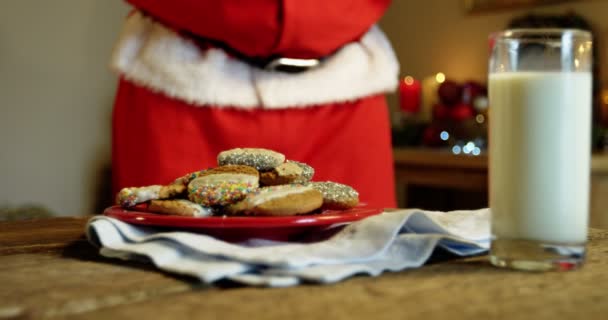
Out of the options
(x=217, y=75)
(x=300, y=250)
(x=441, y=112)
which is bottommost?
(x=441, y=112)

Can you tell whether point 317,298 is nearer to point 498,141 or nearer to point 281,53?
point 498,141

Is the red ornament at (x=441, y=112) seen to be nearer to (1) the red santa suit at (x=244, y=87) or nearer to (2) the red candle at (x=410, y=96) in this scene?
(2) the red candle at (x=410, y=96)

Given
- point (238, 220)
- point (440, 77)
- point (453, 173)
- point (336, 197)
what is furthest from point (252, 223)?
point (440, 77)

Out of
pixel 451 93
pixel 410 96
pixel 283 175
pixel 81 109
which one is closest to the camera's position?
pixel 283 175

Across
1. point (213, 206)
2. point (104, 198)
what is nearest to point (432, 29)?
point (104, 198)

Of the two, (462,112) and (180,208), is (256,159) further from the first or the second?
(462,112)

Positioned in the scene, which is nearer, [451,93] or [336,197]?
[336,197]

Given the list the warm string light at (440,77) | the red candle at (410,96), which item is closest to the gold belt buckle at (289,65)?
the red candle at (410,96)
